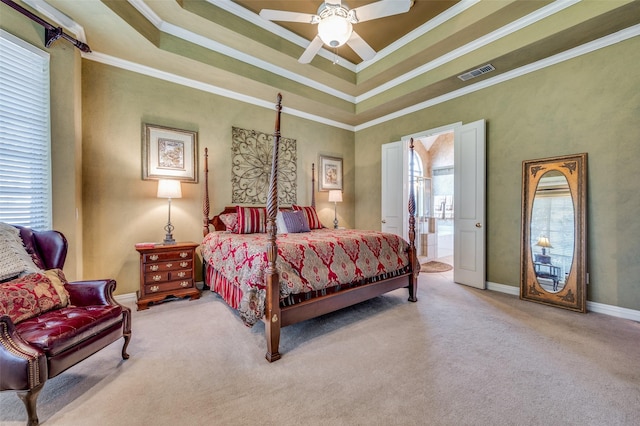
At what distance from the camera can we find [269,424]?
1461 millimetres

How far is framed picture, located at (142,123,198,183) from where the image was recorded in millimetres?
3517

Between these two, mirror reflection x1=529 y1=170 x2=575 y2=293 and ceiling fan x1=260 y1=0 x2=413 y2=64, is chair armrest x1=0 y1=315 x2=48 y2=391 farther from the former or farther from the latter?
mirror reflection x1=529 y1=170 x2=575 y2=293

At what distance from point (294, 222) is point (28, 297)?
8.80 ft

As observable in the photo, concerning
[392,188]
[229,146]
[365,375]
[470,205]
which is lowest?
[365,375]

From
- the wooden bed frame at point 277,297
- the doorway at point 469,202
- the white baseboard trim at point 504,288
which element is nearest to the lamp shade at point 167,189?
the wooden bed frame at point 277,297

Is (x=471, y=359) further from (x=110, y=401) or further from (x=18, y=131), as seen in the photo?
(x=18, y=131)

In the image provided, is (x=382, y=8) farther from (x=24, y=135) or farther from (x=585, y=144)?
(x=24, y=135)

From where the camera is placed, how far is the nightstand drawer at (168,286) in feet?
10.2

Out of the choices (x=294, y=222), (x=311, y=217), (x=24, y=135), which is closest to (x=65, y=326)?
(x=24, y=135)

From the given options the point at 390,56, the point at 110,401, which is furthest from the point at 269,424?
the point at 390,56

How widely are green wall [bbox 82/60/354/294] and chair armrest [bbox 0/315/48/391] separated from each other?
212 cm

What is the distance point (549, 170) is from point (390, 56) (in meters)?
2.71

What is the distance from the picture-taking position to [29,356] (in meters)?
1.37

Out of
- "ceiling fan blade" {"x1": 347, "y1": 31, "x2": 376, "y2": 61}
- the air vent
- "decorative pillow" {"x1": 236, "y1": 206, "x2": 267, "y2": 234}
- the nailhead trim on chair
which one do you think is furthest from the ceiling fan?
the nailhead trim on chair
